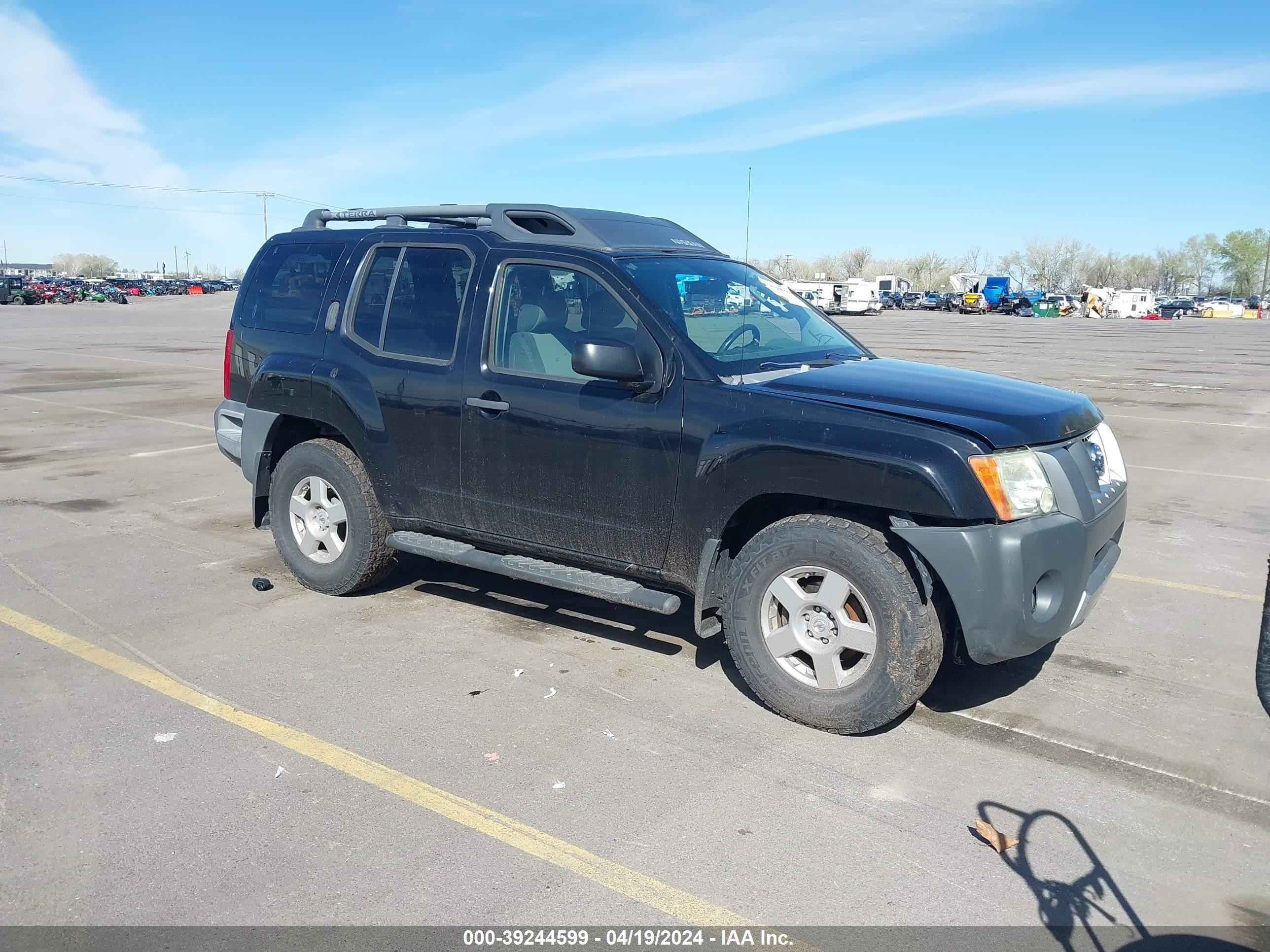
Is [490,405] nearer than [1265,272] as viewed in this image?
Yes

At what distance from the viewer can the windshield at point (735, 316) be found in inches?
188

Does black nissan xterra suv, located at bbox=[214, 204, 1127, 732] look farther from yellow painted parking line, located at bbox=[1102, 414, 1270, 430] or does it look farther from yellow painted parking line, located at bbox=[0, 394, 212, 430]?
yellow painted parking line, located at bbox=[1102, 414, 1270, 430]

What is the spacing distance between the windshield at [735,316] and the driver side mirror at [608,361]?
308 millimetres

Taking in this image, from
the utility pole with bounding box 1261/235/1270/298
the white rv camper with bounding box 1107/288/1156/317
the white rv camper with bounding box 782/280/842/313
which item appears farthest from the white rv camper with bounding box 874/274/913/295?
the utility pole with bounding box 1261/235/1270/298

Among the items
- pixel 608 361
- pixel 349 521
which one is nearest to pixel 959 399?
pixel 608 361

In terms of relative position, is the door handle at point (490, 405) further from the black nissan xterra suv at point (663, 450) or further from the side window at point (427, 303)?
the side window at point (427, 303)

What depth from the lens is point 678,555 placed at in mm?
4660

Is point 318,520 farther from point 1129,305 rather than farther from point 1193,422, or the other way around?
point 1129,305

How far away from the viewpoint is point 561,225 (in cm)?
536

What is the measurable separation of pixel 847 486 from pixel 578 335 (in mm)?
1585

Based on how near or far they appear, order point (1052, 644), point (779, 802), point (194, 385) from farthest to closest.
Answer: point (194, 385) → point (1052, 644) → point (779, 802)

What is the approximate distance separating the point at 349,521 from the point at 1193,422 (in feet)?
39.9

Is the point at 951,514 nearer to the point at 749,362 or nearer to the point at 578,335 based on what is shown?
the point at 749,362

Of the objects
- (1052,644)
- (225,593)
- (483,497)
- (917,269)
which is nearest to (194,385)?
(225,593)
